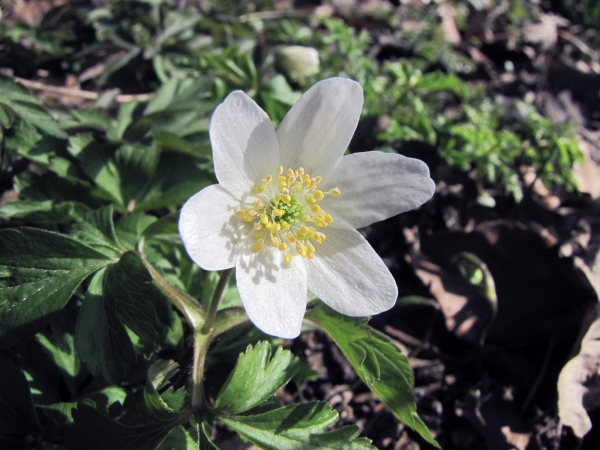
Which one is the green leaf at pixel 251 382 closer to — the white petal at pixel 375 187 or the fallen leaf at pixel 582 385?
the white petal at pixel 375 187

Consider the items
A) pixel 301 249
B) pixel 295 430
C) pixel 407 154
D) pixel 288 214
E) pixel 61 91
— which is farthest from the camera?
pixel 407 154

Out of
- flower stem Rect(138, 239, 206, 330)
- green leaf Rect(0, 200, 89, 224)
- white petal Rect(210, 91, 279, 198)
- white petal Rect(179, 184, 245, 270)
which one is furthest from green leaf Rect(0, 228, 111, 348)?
white petal Rect(210, 91, 279, 198)

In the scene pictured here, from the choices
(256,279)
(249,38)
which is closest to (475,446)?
(256,279)

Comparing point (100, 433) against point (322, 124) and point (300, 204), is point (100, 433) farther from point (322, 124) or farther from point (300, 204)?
point (322, 124)

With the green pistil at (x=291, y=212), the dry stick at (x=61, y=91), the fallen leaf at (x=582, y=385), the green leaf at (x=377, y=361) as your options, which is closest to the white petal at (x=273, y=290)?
the green pistil at (x=291, y=212)

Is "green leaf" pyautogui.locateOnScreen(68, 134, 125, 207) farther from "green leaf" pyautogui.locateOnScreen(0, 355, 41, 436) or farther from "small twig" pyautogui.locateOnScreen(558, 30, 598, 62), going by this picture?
"small twig" pyautogui.locateOnScreen(558, 30, 598, 62)

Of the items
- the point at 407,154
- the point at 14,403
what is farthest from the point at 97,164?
the point at 407,154
